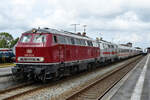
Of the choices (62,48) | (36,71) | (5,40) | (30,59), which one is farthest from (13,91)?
(5,40)

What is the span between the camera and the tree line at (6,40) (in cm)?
9638

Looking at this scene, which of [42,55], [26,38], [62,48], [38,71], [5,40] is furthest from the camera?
[5,40]

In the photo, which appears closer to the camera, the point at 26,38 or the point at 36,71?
the point at 36,71

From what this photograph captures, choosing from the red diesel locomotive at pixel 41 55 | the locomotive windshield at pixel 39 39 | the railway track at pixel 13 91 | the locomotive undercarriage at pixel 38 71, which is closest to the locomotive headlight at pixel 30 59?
the red diesel locomotive at pixel 41 55

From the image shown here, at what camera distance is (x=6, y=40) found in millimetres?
101188

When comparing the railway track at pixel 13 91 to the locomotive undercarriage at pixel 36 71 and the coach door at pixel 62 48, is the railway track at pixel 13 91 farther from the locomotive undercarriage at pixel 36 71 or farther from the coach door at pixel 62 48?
the coach door at pixel 62 48

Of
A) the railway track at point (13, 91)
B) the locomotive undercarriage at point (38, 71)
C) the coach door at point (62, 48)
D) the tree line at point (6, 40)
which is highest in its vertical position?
the tree line at point (6, 40)

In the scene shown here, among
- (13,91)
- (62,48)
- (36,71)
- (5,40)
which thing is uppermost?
(5,40)

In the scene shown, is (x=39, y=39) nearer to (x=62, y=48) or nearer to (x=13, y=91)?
(x=62, y=48)

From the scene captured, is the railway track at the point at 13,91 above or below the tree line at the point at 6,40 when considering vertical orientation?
below

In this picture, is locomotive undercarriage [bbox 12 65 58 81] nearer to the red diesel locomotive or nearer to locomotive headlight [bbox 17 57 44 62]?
the red diesel locomotive

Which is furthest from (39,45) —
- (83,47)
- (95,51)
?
(95,51)

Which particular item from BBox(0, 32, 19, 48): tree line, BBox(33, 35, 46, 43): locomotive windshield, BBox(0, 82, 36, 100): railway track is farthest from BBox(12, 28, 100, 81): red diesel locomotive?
BBox(0, 32, 19, 48): tree line

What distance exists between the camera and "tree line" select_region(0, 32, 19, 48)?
3794 inches
